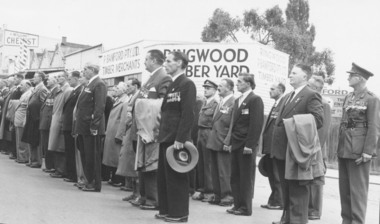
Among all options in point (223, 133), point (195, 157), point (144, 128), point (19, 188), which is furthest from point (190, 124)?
point (19, 188)

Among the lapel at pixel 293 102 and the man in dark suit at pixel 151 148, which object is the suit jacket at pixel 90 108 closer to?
the man in dark suit at pixel 151 148

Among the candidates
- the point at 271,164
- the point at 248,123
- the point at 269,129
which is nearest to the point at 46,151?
the point at 269,129

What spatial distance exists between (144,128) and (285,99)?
2.00 meters

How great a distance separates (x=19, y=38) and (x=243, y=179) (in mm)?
22418

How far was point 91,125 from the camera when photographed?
10.3 metres

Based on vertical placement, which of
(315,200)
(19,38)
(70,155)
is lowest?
(315,200)

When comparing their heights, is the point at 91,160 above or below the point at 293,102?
below

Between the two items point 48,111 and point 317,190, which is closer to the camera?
point 317,190

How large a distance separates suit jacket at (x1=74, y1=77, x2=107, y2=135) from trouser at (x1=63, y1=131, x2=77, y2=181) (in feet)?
4.50

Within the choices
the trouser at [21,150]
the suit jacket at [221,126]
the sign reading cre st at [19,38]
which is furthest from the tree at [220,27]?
the suit jacket at [221,126]

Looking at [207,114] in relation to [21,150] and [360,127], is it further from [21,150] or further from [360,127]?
[21,150]

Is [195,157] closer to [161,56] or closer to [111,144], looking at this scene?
[161,56]

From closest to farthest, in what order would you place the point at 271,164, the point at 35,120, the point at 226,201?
the point at 271,164 → the point at 226,201 → the point at 35,120

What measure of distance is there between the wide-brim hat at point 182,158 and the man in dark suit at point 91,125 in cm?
289
